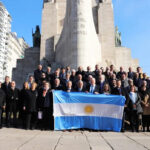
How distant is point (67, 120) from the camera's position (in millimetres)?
6297

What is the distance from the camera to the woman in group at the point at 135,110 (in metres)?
6.42

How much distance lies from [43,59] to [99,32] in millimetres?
8021

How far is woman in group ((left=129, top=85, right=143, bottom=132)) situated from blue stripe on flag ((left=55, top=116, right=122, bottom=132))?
22.2 inches

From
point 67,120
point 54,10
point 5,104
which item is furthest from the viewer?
point 54,10

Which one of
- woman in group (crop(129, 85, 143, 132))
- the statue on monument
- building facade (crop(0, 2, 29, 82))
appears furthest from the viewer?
building facade (crop(0, 2, 29, 82))

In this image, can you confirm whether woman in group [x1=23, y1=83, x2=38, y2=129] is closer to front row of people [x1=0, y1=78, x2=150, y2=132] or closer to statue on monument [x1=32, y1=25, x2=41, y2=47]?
front row of people [x1=0, y1=78, x2=150, y2=132]

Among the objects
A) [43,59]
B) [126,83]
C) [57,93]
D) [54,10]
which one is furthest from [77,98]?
[54,10]

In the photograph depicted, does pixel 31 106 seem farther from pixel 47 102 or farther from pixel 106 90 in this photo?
pixel 106 90

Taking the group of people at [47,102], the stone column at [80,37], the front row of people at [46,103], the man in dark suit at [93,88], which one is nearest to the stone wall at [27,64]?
the stone column at [80,37]

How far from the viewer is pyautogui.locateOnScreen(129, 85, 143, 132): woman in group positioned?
642 cm

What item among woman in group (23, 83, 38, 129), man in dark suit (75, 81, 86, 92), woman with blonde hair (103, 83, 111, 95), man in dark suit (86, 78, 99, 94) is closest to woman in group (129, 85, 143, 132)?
A: woman with blonde hair (103, 83, 111, 95)

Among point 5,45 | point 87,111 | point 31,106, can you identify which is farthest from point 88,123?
point 5,45

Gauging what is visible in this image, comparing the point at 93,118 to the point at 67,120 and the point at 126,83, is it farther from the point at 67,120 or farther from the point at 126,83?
the point at 126,83

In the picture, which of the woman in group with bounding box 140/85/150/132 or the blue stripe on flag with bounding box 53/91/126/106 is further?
the woman in group with bounding box 140/85/150/132
